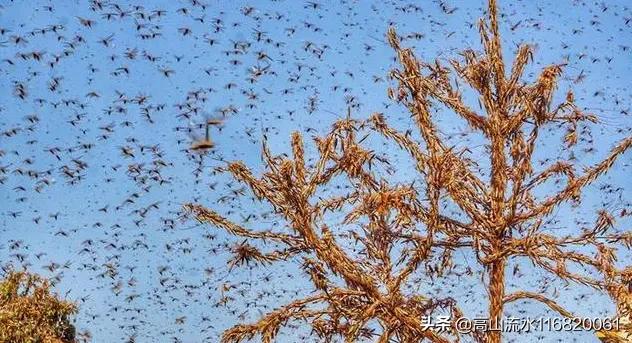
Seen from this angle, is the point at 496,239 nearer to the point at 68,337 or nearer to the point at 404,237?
the point at 404,237

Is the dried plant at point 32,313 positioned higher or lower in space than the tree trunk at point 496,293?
lower

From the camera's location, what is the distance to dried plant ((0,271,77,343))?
1855 centimetres

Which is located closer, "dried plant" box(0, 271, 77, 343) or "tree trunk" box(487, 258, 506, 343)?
"tree trunk" box(487, 258, 506, 343)

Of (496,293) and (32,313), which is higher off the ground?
(496,293)

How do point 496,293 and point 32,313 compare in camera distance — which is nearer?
point 496,293

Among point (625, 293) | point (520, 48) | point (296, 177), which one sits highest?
point (520, 48)

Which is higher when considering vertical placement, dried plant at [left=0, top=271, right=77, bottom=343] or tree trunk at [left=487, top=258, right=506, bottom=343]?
tree trunk at [left=487, top=258, right=506, bottom=343]

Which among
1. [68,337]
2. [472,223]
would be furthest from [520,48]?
[68,337]

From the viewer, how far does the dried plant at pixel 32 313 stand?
18547 mm

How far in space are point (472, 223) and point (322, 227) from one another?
→ 1160 mm

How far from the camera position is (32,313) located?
1919 centimetres

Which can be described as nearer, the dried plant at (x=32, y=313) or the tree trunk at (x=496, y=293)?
the tree trunk at (x=496, y=293)

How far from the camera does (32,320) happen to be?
1909cm

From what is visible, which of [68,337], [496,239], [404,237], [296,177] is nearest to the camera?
[296,177]
